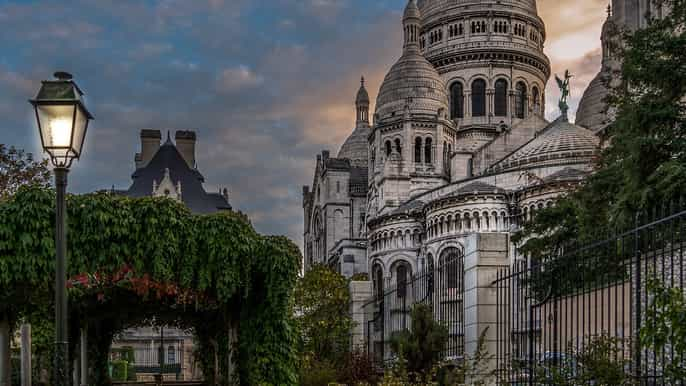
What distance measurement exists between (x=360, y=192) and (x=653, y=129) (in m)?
56.7

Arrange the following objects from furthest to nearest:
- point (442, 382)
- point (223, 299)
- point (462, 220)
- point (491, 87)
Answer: point (491, 87), point (462, 220), point (223, 299), point (442, 382)

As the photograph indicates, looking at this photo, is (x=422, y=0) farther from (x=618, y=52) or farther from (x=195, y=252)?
(x=195, y=252)

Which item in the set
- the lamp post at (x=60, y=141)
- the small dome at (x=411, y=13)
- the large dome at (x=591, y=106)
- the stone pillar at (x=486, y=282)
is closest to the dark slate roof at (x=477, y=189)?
the large dome at (x=591, y=106)

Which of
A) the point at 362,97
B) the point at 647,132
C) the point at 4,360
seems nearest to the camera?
the point at 4,360

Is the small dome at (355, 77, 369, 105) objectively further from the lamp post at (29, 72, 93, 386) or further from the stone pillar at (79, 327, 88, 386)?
the lamp post at (29, 72, 93, 386)

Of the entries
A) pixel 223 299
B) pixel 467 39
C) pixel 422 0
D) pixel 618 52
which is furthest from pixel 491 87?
pixel 223 299

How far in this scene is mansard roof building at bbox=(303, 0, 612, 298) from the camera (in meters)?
52.1

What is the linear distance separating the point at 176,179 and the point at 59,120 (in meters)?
56.5

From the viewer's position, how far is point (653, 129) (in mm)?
22141

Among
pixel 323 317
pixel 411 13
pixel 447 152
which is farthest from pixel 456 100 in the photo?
pixel 323 317

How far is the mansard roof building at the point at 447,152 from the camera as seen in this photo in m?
52.1

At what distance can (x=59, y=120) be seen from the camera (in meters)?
7.98

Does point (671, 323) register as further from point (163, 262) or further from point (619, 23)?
point (619, 23)

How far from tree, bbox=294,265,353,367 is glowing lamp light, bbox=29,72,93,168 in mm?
9925
